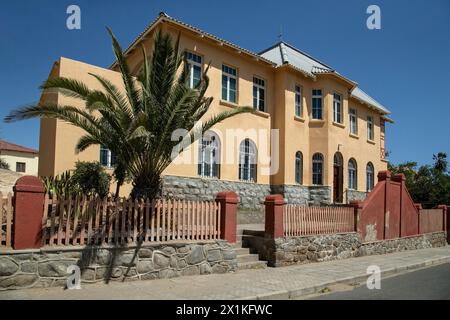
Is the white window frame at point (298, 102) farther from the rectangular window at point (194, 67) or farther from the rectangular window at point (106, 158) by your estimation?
the rectangular window at point (106, 158)

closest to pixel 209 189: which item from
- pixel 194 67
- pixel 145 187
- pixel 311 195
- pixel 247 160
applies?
pixel 247 160

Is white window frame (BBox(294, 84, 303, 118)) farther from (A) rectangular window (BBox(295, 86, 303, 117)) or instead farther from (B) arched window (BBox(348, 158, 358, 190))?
(B) arched window (BBox(348, 158, 358, 190))

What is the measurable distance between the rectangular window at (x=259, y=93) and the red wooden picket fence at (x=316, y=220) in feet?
24.8

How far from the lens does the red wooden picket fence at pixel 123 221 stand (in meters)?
7.41

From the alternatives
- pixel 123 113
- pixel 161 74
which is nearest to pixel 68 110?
pixel 123 113

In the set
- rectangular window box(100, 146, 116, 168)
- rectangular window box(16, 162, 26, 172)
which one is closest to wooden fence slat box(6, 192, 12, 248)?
rectangular window box(100, 146, 116, 168)

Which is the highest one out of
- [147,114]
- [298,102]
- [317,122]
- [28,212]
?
[298,102]

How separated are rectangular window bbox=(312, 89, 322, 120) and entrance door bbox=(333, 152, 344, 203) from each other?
8.92 ft

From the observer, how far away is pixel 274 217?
10.7m

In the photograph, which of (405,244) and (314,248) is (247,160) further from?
(405,244)

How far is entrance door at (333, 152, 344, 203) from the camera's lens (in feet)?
73.8

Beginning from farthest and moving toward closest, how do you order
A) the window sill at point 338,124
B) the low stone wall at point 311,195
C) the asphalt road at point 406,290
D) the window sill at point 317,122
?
the window sill at point 338,124, the window sill at point 317,122, the low stone wall at point 311,195, the asphalt road at point 406,290

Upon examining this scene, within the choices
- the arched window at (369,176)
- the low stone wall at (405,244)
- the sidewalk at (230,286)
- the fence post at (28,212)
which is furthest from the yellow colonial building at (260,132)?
the sidewalk at (230,286)

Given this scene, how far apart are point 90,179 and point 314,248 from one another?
7400mm
